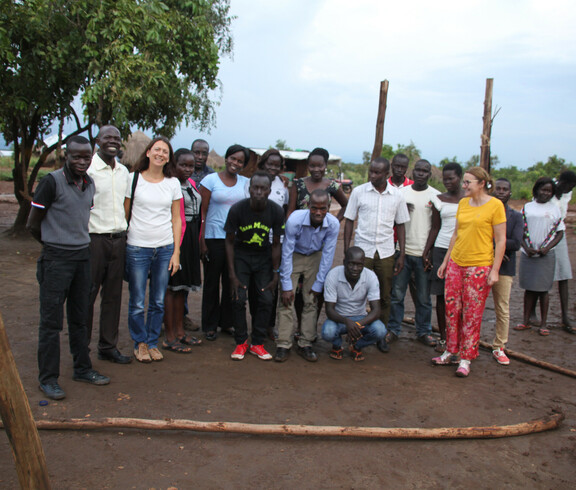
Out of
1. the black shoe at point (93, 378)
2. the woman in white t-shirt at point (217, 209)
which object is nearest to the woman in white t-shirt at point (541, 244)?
the woman in white t-shirt at point (217, 209)

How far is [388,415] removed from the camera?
3.77 metres

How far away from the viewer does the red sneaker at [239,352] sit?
4723 mm

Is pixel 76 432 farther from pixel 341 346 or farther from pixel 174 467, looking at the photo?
pixel 341 346

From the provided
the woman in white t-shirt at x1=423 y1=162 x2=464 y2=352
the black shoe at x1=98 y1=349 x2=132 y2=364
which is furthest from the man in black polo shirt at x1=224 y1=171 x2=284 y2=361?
the woman in white t-shirt at x1=423 y1=162 x2=464 y2=352

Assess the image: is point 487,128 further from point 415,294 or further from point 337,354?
point 337,354

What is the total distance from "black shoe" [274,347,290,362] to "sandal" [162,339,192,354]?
84cm

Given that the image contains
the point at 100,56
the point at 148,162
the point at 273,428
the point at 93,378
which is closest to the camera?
the point at 273,428

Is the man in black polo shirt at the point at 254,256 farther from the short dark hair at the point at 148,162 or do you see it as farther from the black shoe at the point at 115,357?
the black shoe at the point at 115,357

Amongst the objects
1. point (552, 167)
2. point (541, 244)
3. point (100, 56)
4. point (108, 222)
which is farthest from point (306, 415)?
point (552, 167)

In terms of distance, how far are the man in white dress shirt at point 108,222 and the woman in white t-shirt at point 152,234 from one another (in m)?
0.11

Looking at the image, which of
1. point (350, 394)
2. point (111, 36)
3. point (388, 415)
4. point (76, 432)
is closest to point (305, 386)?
point (350, 394)

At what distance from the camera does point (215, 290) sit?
519 centimetres

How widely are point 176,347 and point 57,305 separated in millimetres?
1422

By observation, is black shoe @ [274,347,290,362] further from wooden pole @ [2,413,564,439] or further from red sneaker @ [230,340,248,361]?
wooden pole @ [2,413,564,439]
